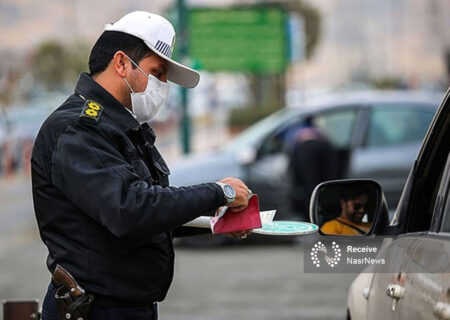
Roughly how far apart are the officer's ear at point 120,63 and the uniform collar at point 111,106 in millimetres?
A: 75

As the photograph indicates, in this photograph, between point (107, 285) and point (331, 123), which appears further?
point (331, 123)

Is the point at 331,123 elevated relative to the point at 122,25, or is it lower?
lower

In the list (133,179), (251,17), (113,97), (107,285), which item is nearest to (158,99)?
(113,97)

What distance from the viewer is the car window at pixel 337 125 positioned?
37.2ft

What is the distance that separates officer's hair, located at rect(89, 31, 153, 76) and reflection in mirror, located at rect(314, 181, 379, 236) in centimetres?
72

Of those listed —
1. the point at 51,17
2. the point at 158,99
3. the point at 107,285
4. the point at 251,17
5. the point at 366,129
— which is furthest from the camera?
the point at 51,17

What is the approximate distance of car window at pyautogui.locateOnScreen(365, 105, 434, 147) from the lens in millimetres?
10984

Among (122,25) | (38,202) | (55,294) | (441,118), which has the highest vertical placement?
(122,25)

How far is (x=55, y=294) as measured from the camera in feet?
9.93

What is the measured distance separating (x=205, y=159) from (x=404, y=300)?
868cm

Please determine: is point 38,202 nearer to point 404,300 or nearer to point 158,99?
point 158,99

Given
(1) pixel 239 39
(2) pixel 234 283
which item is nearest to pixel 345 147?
(2) pixel 234 283

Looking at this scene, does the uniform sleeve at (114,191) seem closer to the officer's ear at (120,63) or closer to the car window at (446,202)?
the officer's ear at (120,63)

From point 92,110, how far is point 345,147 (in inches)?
337
